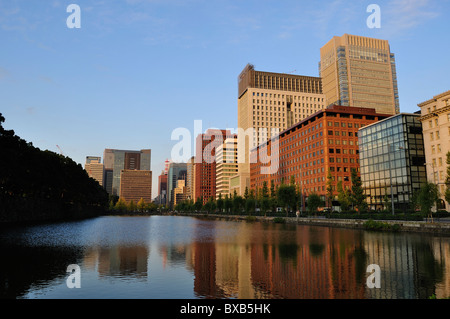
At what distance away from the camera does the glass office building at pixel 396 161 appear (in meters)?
96.8

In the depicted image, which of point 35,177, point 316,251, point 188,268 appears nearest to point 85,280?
point 188,268

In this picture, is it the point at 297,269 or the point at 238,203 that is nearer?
the point at 297,269

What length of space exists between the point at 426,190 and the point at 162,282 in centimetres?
5038

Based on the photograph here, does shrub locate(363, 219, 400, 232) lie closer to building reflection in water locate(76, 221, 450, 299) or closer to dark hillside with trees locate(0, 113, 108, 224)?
building reflection in water locate(76, 221, 450, 299)

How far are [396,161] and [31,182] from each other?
10511cm

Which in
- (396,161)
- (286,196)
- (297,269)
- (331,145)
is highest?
(331,145)

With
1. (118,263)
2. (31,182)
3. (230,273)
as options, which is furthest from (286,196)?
(230,273)

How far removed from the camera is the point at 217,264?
24.5 metres

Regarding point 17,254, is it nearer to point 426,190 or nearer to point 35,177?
point 426,190

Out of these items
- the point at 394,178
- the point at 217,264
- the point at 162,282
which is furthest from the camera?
the point at 394,178

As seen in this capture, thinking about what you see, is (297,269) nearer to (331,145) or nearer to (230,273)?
(230,273)

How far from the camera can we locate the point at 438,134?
286ft

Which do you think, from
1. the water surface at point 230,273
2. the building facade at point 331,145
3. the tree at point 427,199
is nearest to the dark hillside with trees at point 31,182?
the water surface at point 230,273

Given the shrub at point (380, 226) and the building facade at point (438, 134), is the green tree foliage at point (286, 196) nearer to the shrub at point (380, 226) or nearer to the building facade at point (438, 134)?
the building facade at point (438, 134)
